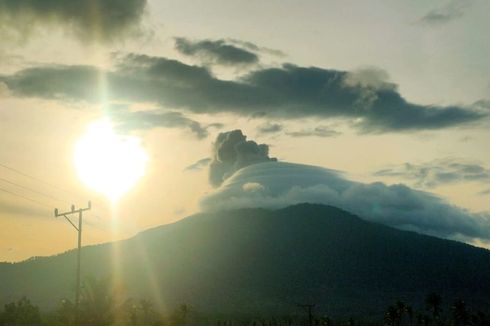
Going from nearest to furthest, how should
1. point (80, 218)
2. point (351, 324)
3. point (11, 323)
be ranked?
1. point (80, 218)
2. point (11, 323)
3. point (351, 324)

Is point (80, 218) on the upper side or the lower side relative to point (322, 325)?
upper

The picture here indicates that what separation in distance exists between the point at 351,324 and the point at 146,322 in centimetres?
5353

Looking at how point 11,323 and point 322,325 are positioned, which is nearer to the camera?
point 11,323

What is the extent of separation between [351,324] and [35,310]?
91713 millimetres

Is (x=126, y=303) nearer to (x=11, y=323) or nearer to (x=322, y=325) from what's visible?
(x=11, y=323)

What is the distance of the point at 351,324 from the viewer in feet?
635

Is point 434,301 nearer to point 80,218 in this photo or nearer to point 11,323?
point 11,323

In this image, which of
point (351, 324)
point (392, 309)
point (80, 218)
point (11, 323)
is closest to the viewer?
point (80, 218)

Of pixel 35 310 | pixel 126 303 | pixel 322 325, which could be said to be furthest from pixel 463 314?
pixel 126 303

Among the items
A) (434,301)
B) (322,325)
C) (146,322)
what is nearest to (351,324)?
(322,325)

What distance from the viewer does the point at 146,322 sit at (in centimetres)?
18062

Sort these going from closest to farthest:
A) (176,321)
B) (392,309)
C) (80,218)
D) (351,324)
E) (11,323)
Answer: (80,218), (11,323), (176,321), (392,309), (351,324)

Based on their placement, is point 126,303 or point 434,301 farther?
point 434,301

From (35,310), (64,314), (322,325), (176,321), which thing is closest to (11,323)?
(35,310)
